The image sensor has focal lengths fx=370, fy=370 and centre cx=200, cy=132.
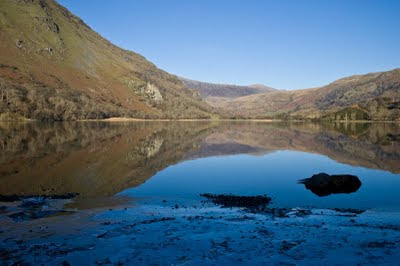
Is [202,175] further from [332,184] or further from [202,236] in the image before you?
[202,236]

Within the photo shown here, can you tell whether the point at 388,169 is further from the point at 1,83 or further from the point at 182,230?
the point at 1,83

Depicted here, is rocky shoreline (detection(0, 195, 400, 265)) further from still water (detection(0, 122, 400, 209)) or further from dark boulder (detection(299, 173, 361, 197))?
dark boulder (detection(299, 173, 361, 197))

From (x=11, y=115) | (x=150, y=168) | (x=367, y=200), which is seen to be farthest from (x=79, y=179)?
(x=11, y=115)

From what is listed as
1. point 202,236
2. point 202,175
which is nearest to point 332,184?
point 202,175

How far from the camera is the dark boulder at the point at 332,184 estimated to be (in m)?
28.2

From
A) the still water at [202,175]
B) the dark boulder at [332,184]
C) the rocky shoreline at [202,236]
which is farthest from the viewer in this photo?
the dark boulder at [332,184]

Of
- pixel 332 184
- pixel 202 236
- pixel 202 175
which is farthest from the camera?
pixel 202 175

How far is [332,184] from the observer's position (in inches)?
1136

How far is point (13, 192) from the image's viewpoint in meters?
25.8

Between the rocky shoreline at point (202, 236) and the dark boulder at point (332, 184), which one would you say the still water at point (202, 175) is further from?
the rocky shoreline at point (202, 236)

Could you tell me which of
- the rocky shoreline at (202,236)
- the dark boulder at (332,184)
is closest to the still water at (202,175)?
the dark boulder at (332,184)

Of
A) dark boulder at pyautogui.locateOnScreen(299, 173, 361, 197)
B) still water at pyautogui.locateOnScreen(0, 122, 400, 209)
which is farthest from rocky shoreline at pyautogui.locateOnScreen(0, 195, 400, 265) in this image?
dark boulder at pyautogui.locateOnScreen(299, 173, 361, 197)

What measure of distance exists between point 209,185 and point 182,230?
45.5ft

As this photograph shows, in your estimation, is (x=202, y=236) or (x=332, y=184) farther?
(x=332, y=184)
